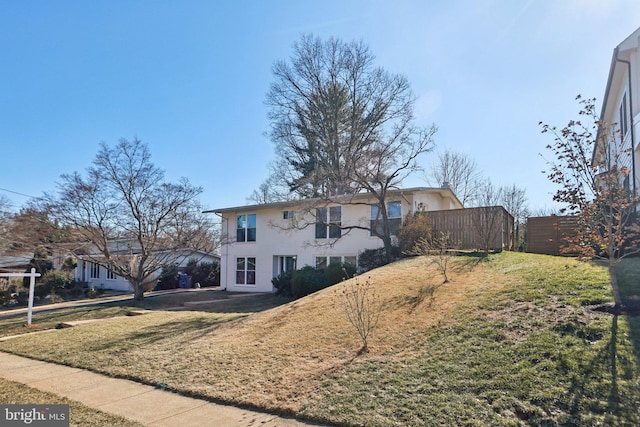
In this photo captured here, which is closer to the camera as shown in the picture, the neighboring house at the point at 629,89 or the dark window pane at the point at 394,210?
the neighboring house at the point at 629,89

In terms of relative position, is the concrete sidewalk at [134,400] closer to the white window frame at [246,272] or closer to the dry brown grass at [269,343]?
the dry brown grass at [269,343]

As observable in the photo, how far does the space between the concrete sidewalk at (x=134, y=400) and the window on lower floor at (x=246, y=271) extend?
15817 mm

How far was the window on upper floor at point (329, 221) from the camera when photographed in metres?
20.6

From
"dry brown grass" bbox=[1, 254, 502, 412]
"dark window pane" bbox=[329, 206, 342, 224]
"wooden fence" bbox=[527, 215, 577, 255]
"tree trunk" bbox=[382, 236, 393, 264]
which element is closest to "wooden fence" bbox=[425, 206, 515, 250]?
"wooden fence" bbox=[527, 215, 577, 255]

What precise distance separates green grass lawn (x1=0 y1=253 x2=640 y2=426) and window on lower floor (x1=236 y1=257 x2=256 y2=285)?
12902 millimetres

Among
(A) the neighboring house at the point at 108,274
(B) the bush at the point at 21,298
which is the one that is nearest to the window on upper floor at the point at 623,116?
(A) the neighboring house at the point at 108,274

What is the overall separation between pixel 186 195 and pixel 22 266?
925 inches

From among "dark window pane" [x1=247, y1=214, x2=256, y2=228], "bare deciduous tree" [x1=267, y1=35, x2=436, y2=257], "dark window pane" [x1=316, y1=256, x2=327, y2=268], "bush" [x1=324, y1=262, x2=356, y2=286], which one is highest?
"bare deciduous tree" [x1=267, y1=35, x2=436, y2=257]

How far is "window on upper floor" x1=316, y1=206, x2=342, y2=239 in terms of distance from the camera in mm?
20578

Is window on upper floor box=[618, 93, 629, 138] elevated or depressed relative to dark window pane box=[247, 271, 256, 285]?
elevated

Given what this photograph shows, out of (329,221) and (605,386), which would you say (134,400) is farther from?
(329,221)

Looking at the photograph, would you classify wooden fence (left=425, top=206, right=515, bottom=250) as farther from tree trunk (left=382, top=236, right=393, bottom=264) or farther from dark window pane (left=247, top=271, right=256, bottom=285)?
dark window pane (left=247, top=271, right=256, bottom=285)

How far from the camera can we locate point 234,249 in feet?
81.0

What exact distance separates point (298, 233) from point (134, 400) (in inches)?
636
